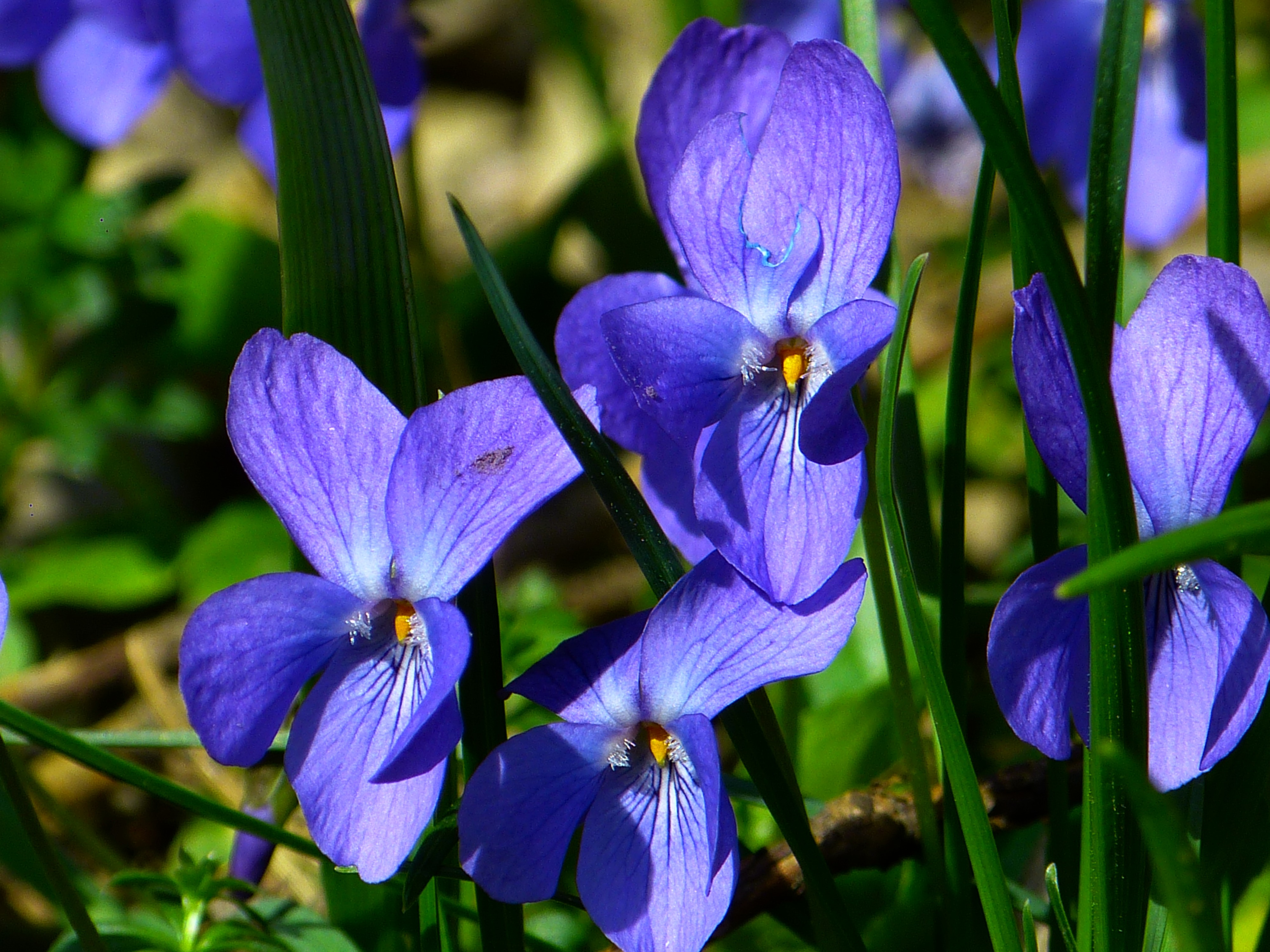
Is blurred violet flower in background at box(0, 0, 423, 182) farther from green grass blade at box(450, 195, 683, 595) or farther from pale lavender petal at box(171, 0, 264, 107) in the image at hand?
green grass blade at box(450, 195, 683, 595)

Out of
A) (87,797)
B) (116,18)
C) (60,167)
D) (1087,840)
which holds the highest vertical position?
(116,18)

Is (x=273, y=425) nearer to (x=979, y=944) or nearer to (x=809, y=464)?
(x=809, y=464)

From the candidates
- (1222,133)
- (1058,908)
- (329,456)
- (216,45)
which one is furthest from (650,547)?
(216,45)

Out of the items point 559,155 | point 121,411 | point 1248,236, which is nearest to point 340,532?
point 121,411

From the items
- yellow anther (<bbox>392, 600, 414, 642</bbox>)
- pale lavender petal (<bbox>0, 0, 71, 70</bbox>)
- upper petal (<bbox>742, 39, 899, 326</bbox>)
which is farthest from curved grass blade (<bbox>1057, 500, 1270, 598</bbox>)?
pale lavender petal (<bbox>0, 0, 71, 70</bbox>)

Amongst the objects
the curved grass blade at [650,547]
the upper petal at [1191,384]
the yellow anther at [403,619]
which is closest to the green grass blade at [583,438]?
the curved grass blade at [650,547]

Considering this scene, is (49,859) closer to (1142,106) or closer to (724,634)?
(724,634)

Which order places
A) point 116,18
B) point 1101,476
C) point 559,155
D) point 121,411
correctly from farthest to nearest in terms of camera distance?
point 559,155 → point 121,411 → point 116,18 → point 1101,476
